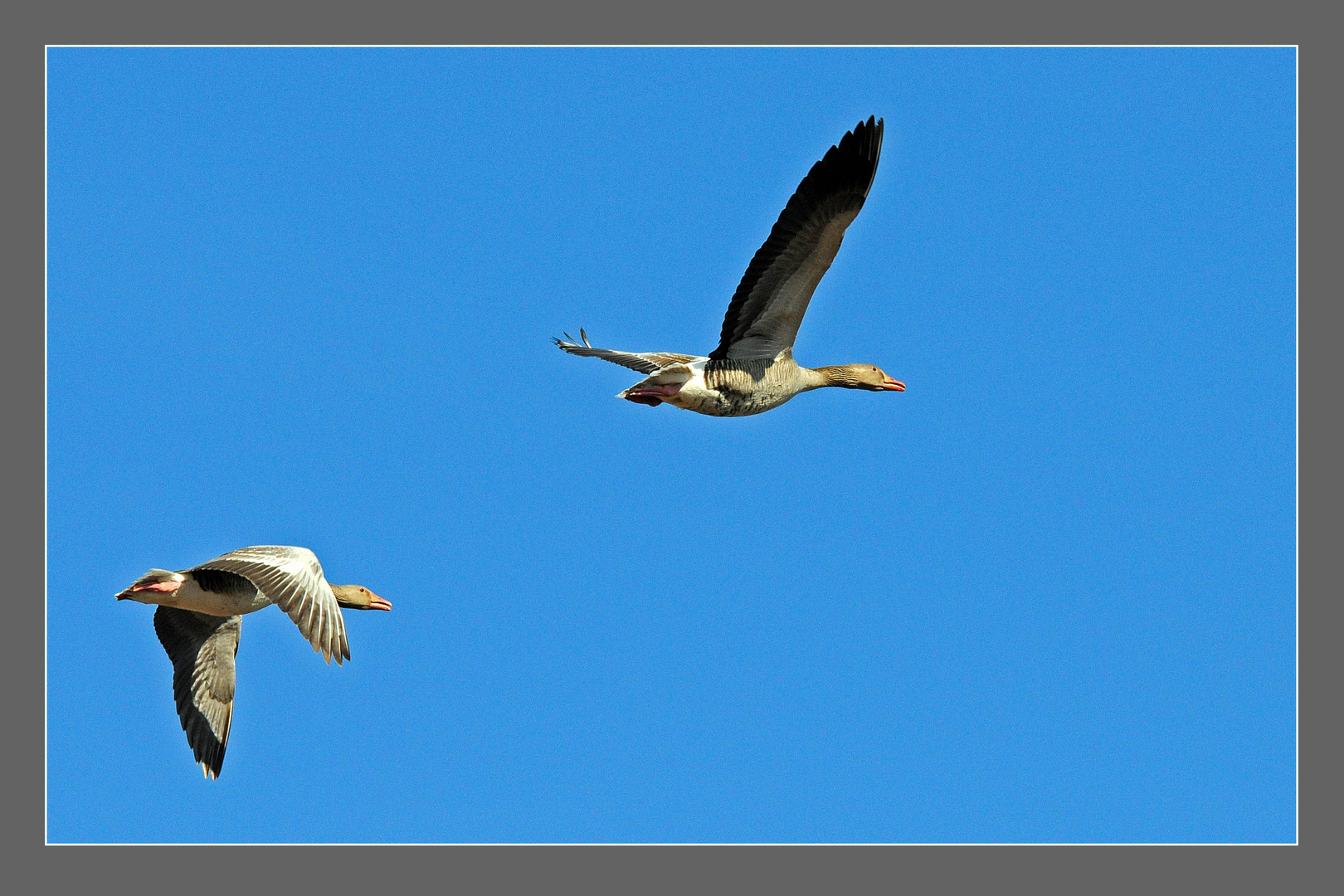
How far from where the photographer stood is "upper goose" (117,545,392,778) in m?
14.1

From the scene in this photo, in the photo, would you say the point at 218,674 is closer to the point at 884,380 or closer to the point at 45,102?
the point at 45,102

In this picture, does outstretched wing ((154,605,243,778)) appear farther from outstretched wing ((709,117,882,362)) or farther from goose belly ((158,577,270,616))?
outstretched wing ((709,117,882,362))

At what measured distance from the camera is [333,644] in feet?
44.9

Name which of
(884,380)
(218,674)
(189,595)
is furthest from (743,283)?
(218,674)

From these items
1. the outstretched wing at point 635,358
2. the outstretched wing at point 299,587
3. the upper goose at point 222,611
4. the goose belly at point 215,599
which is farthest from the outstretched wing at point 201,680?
the outstretched wing at point 635,358

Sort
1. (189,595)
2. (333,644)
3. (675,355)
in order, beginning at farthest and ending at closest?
(675,355), (189,595), (333,644)

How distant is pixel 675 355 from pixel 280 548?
5686 millimetres

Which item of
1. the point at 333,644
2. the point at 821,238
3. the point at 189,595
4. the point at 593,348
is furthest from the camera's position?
the point at 593,348

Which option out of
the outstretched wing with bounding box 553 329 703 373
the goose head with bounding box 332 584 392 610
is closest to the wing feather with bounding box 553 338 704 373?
the outstretched wing with bounding box 553 329 703 373

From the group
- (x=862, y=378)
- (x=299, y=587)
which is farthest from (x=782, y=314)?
(x=299, y=587)

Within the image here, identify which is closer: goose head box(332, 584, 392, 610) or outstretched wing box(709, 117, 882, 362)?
outstretched wing box(709, 117, 882, 362)

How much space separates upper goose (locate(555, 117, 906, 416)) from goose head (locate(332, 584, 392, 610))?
14.3ft

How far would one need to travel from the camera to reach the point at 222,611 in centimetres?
1639

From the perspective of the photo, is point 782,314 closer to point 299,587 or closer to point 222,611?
point 299,587
